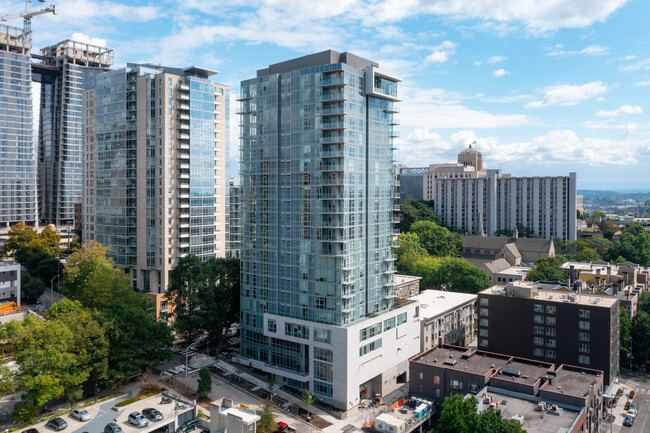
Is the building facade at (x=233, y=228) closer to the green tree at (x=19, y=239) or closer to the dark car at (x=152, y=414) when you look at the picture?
the dark car at (x=152, y=414)

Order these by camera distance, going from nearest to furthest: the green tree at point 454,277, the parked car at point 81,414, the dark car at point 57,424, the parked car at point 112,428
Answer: the parked car at point 112,428 → the dark car at point 57,424 → the parked car at point 81,414 → the green tree at point 454,277

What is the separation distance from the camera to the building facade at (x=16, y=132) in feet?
488

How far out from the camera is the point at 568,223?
195 meters

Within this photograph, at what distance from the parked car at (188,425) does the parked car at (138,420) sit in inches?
171

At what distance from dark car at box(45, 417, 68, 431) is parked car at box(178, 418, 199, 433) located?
13.4 meters

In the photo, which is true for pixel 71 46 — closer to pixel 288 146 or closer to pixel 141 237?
pixel 141 237

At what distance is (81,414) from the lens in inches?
2338

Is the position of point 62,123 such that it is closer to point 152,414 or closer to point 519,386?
point 152,414

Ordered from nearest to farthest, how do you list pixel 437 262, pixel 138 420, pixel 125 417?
pixel 138 420, pixel 125 417, pixel 437 262

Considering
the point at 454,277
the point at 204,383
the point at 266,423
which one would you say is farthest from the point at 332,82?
the point at 454,277

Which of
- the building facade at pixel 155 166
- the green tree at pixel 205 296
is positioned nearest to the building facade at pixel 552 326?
the green tree at pixel 205 296

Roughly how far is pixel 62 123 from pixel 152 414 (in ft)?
444

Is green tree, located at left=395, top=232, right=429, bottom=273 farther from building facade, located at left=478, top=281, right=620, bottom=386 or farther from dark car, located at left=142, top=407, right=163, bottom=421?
dark car, located at left=142, top=407, right=163, bottom=421

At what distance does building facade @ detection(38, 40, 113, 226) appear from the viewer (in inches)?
6407
